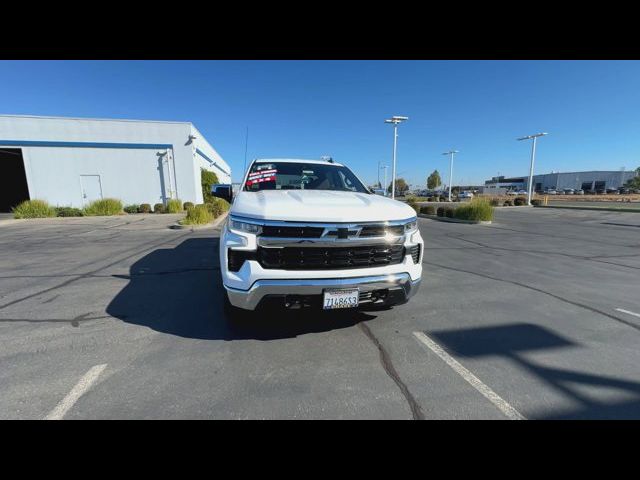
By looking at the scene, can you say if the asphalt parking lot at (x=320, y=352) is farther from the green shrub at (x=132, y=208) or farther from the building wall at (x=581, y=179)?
the building wall at (x=581, y=179)

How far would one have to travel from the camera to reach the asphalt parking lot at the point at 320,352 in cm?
214

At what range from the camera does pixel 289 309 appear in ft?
8.43

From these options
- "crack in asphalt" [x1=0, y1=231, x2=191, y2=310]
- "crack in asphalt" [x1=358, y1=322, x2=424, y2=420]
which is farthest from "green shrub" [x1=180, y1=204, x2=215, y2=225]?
"crack in asphalt" [x1=358, y1=322, x2=424, y2=420]

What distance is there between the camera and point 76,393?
88.1 inches

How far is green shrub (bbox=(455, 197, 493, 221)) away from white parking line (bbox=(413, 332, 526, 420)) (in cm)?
1449

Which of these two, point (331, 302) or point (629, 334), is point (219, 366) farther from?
point (629, 334)

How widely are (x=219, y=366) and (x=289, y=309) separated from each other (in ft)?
2.71

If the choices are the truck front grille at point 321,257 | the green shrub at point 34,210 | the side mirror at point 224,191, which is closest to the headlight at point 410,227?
the truck front grille at point 321,257

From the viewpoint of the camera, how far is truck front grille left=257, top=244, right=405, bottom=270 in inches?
101

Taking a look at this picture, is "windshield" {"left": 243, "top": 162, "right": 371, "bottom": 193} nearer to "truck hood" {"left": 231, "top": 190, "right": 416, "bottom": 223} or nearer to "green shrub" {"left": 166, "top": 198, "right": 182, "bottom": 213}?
"truck hood" {"left": 231, "top": 190, "right": 416, "bottom": 223}

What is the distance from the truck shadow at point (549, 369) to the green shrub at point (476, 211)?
13601 mm

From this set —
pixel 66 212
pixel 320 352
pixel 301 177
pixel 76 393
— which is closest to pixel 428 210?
pixel 301 177

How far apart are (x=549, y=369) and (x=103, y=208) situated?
928 inches
